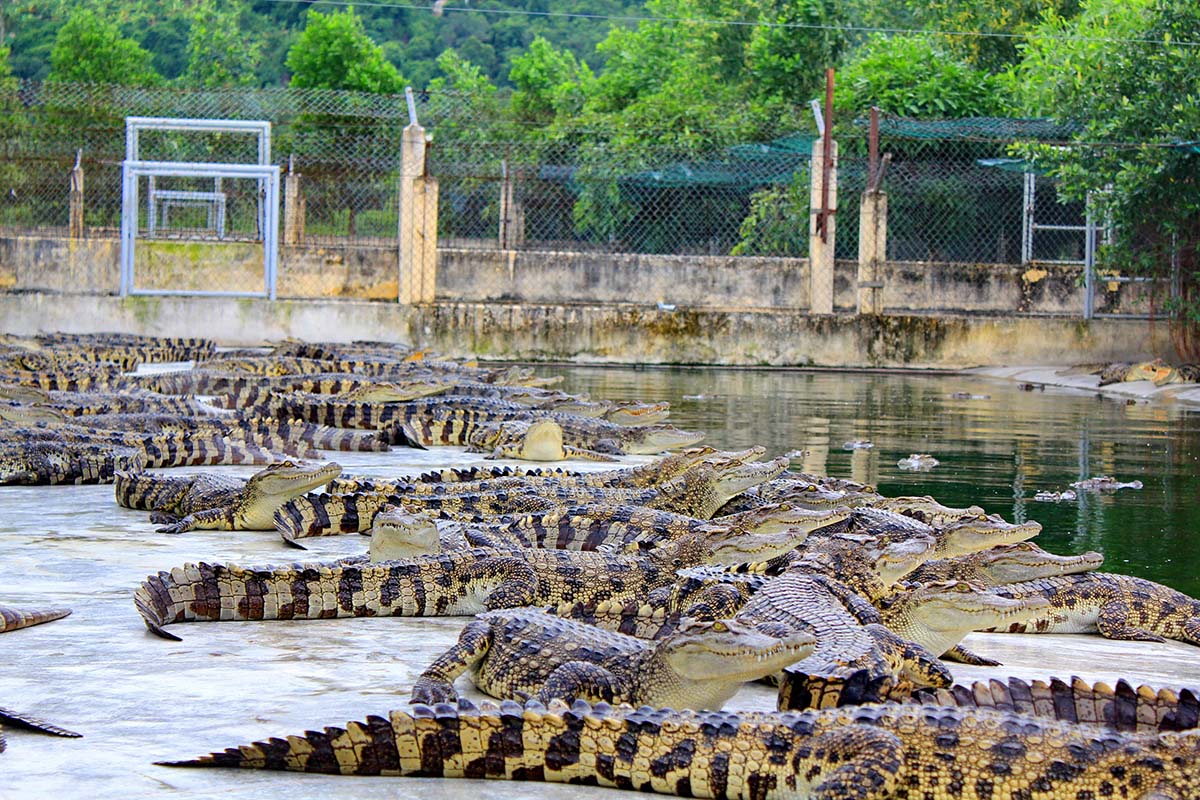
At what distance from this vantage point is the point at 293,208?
20.1 m

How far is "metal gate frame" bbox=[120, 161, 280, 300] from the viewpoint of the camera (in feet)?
56.9

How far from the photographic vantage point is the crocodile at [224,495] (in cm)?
563

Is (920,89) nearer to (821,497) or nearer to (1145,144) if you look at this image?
(1145,144)

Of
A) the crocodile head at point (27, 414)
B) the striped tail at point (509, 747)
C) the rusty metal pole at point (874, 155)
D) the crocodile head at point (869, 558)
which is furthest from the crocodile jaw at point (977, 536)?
the rusty metal pole at point (874, 155)

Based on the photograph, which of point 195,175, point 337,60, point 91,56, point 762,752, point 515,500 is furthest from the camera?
point 91,56

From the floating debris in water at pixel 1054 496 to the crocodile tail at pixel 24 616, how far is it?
4.94m

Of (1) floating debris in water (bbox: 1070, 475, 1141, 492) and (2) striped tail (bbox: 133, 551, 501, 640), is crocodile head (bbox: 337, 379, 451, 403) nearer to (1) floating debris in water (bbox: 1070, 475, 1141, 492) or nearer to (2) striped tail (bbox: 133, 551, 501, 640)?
(1) floating debris in water (bbox: 1070, 475, 1141, 492)

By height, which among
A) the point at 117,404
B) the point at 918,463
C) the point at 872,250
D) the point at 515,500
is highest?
the point at 872,250

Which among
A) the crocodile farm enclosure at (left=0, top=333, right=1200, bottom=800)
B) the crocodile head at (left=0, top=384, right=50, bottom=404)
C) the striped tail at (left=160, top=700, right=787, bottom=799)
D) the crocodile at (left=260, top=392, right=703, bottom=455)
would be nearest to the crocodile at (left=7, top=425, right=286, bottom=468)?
the crocodile farm enclosure at (left=0, top=333, right=1200, bottom=800)

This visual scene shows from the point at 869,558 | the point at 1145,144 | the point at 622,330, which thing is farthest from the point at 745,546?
the point at 622,330

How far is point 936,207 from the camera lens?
19.0 meters

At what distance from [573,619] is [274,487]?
2063mm

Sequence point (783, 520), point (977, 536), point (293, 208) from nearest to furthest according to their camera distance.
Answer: point (783, 520), point (977, 536), point (293, 208)

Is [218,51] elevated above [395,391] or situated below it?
Result: above
